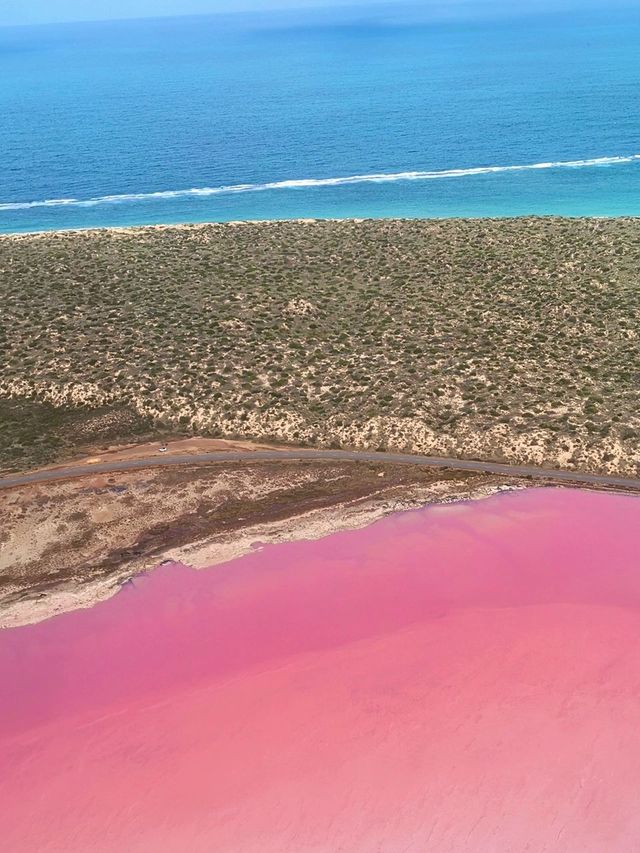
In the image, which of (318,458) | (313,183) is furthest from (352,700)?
(313,183)

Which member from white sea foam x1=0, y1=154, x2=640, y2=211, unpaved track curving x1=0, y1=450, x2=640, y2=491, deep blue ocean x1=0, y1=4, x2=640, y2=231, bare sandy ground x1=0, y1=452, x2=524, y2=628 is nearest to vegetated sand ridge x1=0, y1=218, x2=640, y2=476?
unpaved track curving x1=0, y1=450, x2=640, y2=491

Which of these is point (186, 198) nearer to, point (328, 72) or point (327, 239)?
point (327, 239)

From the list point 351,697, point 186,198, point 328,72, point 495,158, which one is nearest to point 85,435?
point 351,697

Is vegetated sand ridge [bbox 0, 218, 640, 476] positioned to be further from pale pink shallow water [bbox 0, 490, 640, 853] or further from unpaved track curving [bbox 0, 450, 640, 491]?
pale pink shallow water [bbox 0, 490, 640, 853]

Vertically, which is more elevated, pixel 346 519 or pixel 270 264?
pixel 270 264

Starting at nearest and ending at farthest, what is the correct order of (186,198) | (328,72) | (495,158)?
(186,198) → (495,158) → (328,72)

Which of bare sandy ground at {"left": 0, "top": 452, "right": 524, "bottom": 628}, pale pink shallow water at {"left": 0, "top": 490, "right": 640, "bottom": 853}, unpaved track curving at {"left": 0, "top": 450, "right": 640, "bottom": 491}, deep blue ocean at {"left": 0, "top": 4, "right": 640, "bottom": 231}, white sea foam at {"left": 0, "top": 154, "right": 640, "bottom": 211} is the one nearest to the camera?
pale pink shallow water at {"left": 0, "top": 490, "right": 640, "bottom": 853}
